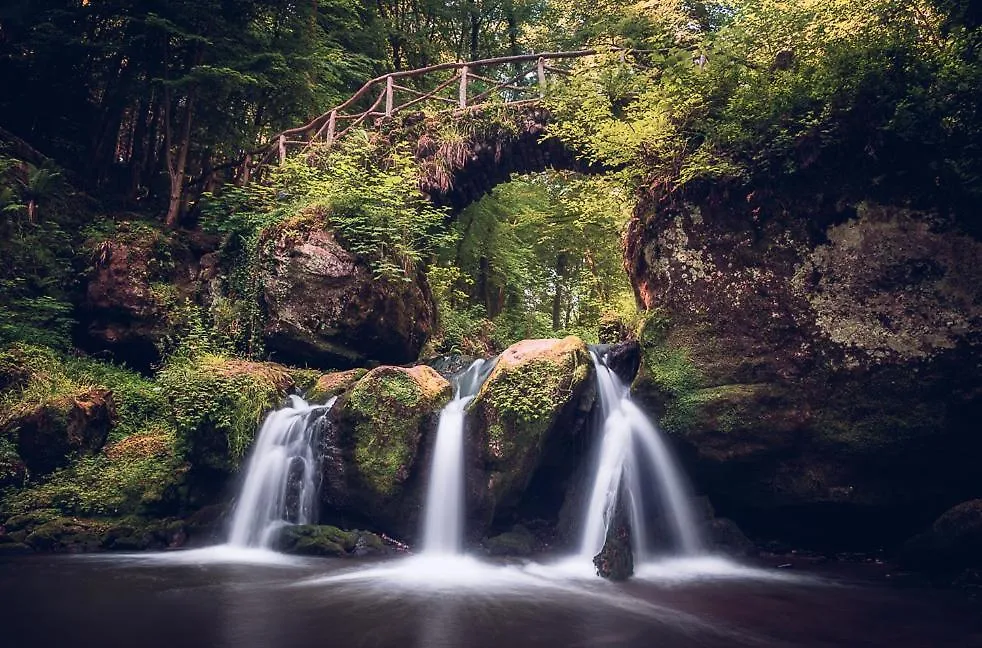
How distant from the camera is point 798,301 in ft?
28.6

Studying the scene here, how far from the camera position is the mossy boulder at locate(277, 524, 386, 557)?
8.51 metres

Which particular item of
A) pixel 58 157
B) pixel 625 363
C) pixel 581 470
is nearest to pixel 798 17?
pixel 625 363

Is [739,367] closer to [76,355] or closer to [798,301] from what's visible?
[798,301]

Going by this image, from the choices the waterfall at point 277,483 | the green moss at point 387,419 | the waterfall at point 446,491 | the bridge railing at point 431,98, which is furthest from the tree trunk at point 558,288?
the waterfall at point 277,483

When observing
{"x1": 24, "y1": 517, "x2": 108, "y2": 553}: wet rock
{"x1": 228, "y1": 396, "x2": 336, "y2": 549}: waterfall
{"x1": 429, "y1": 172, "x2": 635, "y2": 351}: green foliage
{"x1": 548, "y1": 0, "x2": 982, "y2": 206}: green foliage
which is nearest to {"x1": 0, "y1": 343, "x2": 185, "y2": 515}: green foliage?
{"x1": 24, "y1": 517, "x2": 108, "y2": 553}: wet rock

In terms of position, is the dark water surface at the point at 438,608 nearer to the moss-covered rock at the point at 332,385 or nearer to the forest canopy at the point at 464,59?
the moss-covered rock at the point at 332,385

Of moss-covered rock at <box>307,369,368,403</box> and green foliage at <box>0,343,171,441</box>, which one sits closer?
green foliage at <box>0,343,171,441</box>

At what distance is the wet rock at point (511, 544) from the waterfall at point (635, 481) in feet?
2.70

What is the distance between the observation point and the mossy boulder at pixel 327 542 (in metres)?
8.51

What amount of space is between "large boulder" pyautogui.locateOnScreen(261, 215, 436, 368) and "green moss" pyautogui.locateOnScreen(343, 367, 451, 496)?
8.93 feet

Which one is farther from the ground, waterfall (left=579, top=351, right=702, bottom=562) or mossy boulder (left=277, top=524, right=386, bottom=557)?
waterfall (left=579, top=351, right=702, bottom=562)

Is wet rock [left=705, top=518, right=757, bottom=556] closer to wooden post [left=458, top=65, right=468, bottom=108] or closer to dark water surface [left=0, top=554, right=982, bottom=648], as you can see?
dark water surface [left=0, top=554, right=982, bottom=648]

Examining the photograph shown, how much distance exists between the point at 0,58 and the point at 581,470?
16368mm

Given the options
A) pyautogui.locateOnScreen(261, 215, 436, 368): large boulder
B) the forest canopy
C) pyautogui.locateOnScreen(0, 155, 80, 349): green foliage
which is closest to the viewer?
the forest canopy
